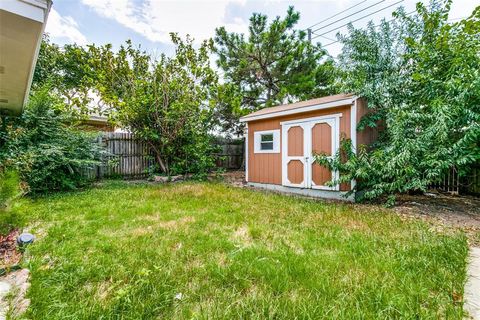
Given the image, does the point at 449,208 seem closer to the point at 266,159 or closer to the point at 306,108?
the point at 306,108

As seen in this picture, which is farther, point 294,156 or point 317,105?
point 294,156

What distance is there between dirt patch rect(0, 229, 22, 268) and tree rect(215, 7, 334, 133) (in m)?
8.10

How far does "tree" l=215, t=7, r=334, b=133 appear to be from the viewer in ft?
34.2

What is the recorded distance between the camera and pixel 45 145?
17.4 feet

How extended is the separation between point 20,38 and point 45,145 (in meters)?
4.22

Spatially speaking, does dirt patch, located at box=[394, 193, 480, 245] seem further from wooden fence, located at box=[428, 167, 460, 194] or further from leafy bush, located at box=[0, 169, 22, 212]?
leafy bush, located at box=[0, 169, 22, 212]

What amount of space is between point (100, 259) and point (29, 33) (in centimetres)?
207

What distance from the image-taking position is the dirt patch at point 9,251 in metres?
2.15

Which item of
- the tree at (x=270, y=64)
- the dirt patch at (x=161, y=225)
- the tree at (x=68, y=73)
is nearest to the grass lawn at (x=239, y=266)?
the dirt patch at (x=161, y=225)

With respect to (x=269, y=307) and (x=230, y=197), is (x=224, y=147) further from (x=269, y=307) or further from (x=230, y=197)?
(x=269, y=307)

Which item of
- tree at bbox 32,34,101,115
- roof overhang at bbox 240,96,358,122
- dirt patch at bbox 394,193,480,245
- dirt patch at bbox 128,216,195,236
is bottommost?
dirt patch at bbox 394,193,480,245

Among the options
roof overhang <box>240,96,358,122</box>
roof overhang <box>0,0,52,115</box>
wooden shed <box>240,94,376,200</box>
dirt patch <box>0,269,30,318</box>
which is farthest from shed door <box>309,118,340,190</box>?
dirt patch <box>0,269,30,318</box>

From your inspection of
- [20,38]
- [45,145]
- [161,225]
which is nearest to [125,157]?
[45,145]

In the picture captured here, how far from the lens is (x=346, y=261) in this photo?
2.23 m
